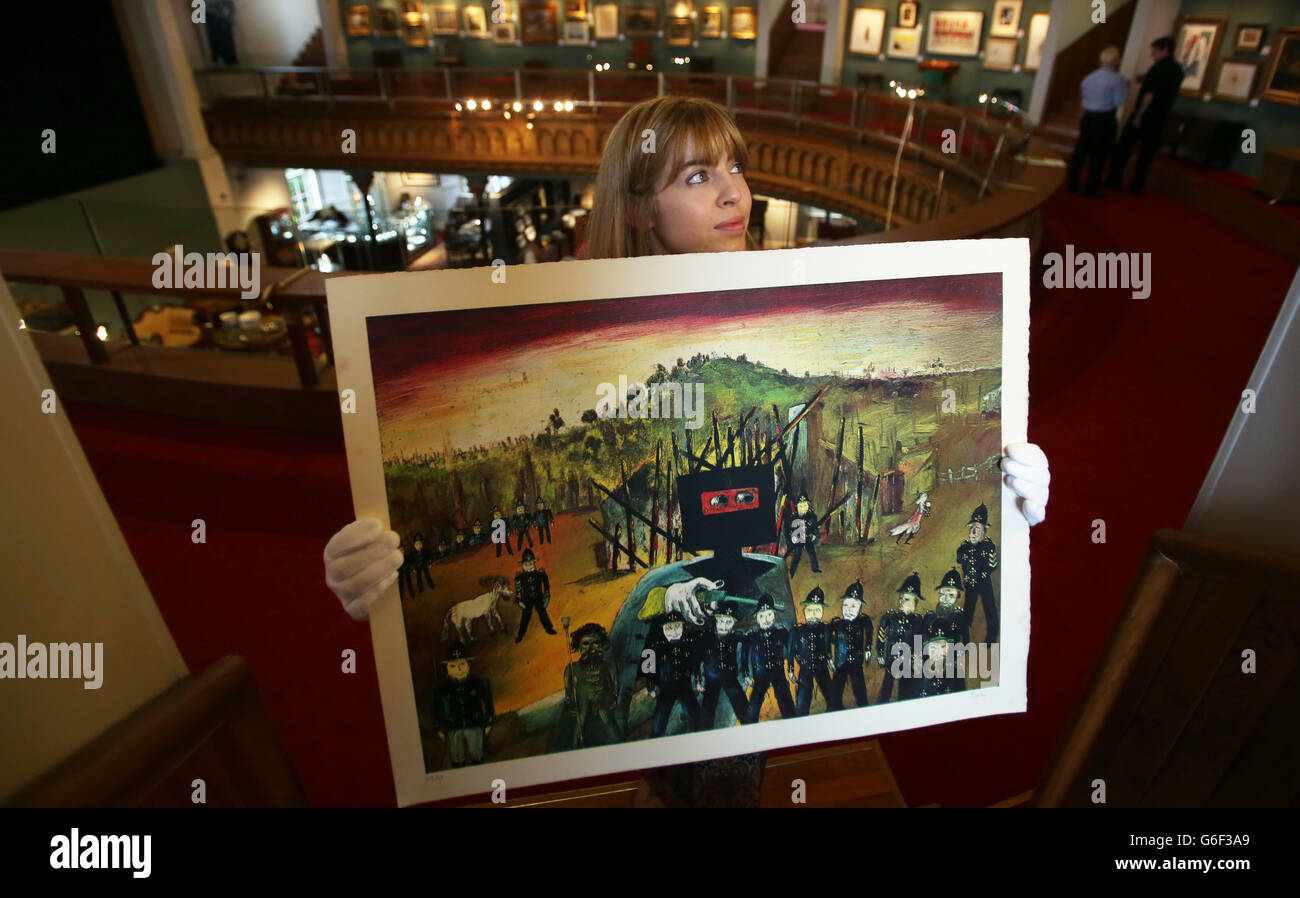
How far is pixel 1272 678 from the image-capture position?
1304mm

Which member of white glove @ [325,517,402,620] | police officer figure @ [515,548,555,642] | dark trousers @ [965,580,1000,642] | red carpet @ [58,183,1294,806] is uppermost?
white glove @ [325,517,402,620]

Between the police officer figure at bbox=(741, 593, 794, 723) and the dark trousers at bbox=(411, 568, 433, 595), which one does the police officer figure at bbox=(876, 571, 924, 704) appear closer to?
the police officer figure at bbox=(741, 593, 794, 723)

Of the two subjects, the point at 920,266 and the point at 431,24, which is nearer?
the point at 920,266

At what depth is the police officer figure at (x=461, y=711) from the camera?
1.08m

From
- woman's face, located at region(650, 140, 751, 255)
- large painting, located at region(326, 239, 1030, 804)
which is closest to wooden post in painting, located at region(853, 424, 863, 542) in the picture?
large painting, located at region(326, 239, 1030, 804)

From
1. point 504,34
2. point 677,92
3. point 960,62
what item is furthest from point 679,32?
point 677,92

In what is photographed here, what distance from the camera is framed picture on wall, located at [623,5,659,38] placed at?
1314 centimetres

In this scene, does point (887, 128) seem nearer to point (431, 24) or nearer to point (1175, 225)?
point (1175, 225)

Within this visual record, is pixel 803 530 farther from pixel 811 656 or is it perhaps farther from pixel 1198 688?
pixel 1198 688

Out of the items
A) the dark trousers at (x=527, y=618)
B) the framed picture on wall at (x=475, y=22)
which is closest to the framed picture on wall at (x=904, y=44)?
the framed picture on wall at (x=475, y=22)
